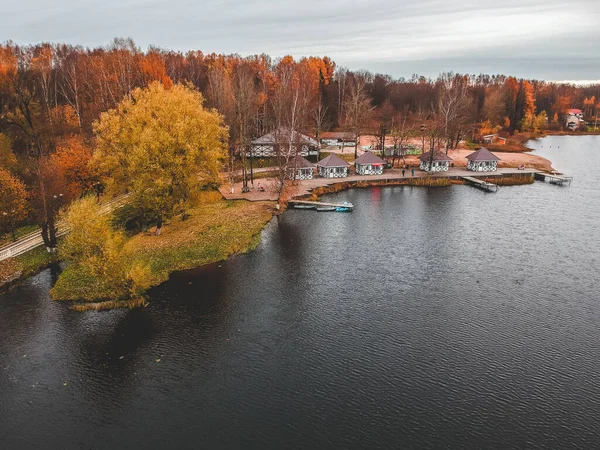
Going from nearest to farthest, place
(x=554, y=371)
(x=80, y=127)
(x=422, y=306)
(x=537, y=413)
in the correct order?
(x=537, y=413), (x=554, y=371), (x=422, y=306), (x=80, y=127)

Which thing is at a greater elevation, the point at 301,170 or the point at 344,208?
the point at 301,170

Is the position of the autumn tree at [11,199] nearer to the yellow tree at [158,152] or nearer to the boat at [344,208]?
the yellow tree at [158,152]

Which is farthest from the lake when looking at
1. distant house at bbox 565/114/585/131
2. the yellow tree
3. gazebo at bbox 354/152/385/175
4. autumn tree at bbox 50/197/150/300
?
distant house at bbox 565/114/585/131

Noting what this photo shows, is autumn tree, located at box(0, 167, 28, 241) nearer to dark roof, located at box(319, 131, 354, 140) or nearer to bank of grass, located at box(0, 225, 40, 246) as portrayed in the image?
bank of grass, located at box(0, 225, 40, 246)

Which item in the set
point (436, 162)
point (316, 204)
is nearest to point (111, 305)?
point (316, 204)

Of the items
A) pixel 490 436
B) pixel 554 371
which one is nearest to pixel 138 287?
pixel 490 436

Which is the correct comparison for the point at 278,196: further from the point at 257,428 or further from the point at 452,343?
the point at 257,428

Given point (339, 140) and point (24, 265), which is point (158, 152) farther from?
point (339, 140)
